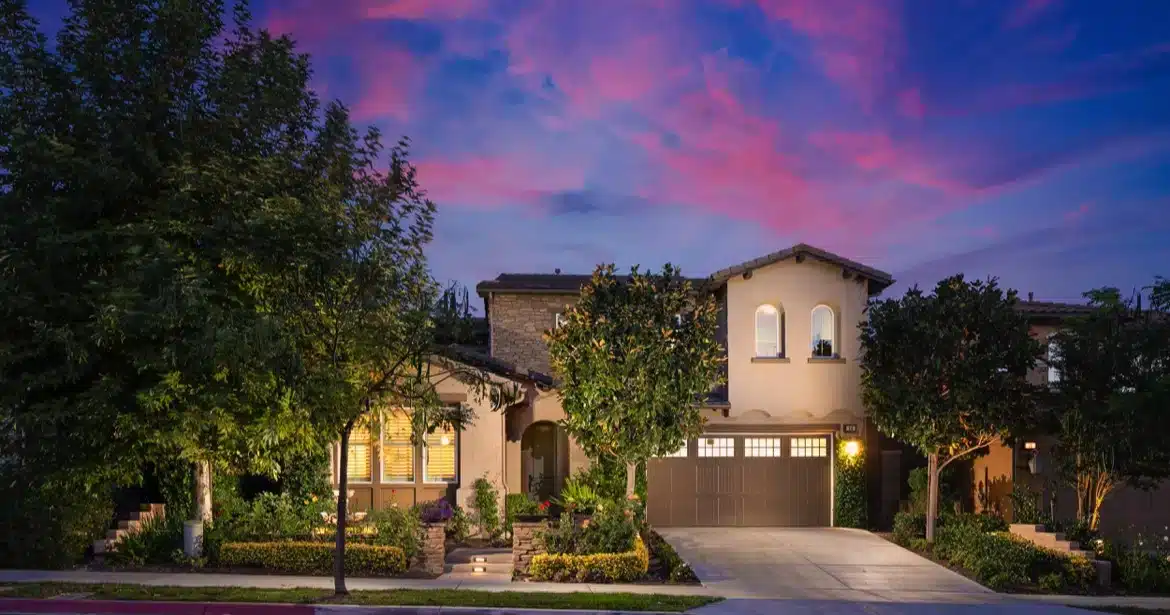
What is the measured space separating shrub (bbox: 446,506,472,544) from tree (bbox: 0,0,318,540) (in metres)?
4.67

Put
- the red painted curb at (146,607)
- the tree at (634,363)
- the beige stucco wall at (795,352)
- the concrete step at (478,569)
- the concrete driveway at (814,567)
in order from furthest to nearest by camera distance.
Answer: the beige stucco wall at (795,352), the tree at (634,363), the concrete step at (478,569), the concrete driveway at (814,567), the red painted curb at (146,607)

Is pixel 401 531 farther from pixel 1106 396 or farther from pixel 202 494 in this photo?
pixel 1106 396

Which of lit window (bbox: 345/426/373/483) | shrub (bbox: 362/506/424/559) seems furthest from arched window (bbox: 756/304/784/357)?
shrub (bbox: 362/506/424/559)

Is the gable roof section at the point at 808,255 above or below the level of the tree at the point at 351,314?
above

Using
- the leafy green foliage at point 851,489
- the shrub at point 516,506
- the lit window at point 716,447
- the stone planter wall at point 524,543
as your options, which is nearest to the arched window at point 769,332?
the lit window at point 716,447

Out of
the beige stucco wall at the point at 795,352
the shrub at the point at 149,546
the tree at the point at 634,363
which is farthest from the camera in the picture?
the beige stucco wall at the point at 795,352

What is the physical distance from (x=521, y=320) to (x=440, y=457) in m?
7.00

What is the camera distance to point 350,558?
50.0ft

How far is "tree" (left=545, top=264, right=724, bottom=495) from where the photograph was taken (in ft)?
53.9

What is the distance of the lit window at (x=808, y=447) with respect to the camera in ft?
73.6

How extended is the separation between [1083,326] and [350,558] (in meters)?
14.3

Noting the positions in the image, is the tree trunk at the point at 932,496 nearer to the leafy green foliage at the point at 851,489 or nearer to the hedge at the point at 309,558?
the leafy green foliage at the point at 851,489

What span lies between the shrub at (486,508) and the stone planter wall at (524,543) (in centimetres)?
246

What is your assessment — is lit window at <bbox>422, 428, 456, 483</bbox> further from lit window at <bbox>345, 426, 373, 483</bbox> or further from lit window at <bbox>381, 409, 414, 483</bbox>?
lit window at <bbox>345, 426, 373, 483</bbox>
